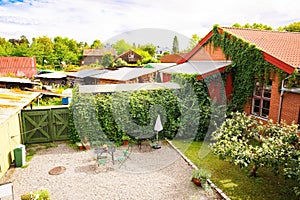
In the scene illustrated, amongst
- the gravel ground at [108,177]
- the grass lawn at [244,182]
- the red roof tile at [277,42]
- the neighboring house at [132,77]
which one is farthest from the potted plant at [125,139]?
the neighboring house at [132,77]

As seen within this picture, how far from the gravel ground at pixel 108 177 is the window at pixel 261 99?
5.34 meters

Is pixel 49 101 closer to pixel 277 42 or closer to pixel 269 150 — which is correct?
pixel 269 150

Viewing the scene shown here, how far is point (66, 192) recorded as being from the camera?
7.14 metres

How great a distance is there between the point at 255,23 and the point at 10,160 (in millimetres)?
44528

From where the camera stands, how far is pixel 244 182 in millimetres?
7602

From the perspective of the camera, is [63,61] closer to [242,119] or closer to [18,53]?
[18,53]

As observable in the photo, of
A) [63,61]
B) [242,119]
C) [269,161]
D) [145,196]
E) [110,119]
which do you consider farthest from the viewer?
[63,61]

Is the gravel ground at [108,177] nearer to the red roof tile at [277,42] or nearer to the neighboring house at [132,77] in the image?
the red roof tile at [277,42]

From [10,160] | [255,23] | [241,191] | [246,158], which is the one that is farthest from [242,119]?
[255,23]

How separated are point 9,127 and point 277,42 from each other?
48.9ft

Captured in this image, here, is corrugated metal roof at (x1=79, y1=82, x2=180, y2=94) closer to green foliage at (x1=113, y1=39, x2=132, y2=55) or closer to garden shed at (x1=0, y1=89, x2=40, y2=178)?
garden shed at (x1=0, y1=89, x2=40, y2=178)

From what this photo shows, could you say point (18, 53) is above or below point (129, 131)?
above

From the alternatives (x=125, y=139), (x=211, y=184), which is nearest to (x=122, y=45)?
(x=125, y=139)

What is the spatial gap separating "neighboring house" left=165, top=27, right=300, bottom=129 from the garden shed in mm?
9849
